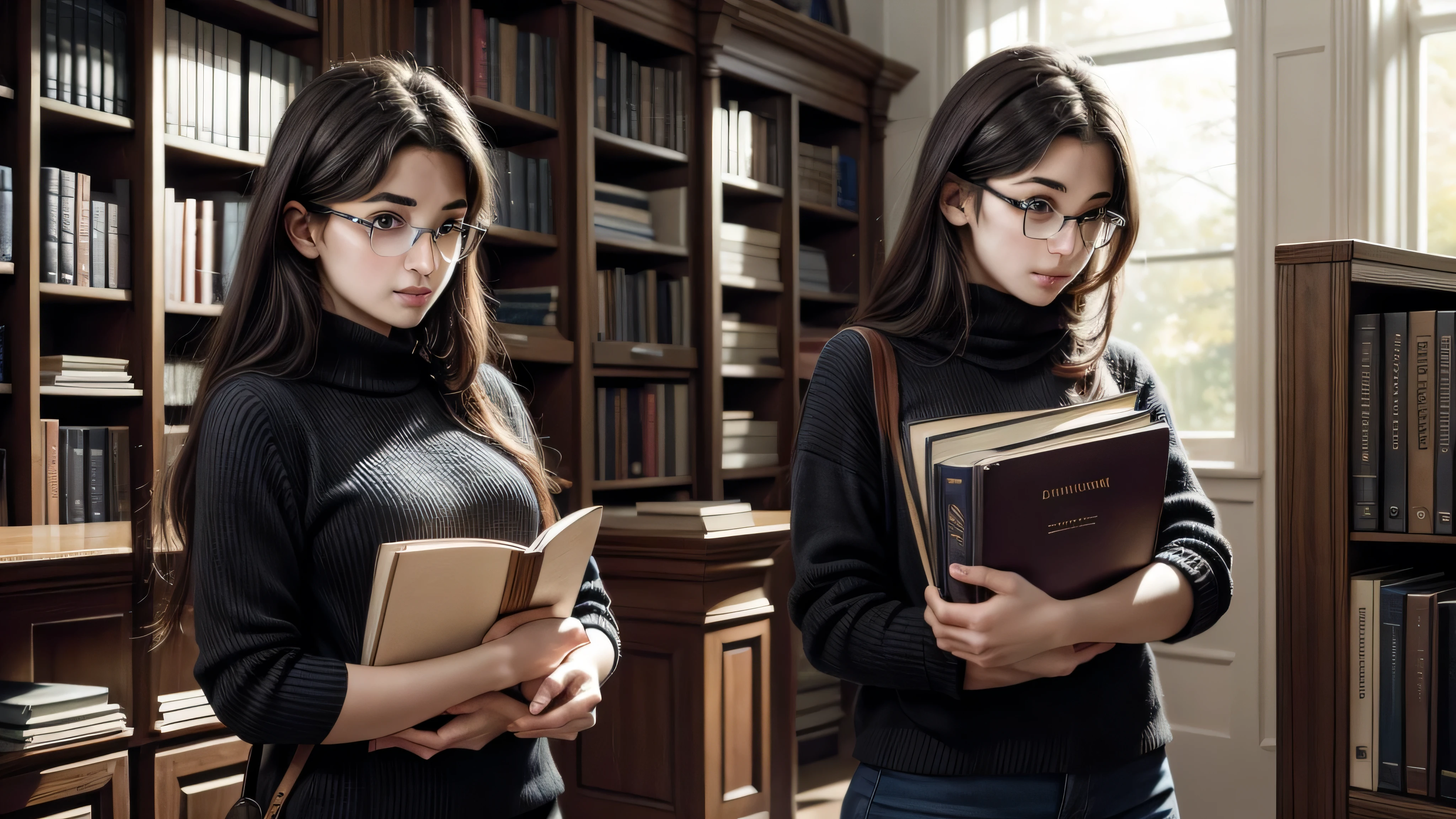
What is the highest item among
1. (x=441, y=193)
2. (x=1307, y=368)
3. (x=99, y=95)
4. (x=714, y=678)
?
(x=99, y=95)

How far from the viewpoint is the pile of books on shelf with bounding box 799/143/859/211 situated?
4348mm

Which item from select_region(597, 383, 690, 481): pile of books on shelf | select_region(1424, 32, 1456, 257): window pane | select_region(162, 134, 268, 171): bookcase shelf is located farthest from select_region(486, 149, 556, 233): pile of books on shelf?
select_region(1424, 32, 1456, 257): window pane

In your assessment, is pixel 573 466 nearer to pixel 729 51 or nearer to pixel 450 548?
pixel 729 51

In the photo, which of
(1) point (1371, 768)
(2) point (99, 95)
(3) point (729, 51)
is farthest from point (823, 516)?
(3) point (729, 51)

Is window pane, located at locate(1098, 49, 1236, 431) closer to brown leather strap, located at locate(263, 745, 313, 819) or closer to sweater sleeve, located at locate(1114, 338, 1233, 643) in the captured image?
sweater sleeve, located at locate(1114, 338, 1233, 643)

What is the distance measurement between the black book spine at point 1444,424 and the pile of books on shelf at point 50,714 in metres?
2.18

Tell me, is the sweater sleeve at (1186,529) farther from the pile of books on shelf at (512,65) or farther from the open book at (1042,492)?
the pile of books on shelf at (512,65)

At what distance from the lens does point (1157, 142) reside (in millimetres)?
4148

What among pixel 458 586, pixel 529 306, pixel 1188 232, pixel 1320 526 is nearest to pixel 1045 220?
pixel 458 586

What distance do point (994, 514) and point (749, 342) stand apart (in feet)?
10.3

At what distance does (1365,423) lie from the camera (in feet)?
5.96

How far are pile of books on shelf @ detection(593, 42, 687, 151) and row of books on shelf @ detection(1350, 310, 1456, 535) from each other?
91.7 inches

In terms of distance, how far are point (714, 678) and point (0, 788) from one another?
4.58 ft

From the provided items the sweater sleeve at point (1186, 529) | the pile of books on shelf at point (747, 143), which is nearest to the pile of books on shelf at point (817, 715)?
the pile of books on shelf at point (747, 143)
